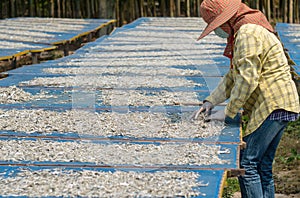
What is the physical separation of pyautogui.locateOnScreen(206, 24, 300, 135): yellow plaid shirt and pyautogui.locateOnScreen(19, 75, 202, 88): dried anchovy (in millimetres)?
2089

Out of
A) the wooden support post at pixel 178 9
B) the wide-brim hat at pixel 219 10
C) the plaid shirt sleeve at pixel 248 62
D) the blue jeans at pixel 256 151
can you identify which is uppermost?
the wide-brim hat at pixel 219 10

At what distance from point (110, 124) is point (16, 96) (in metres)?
1.38

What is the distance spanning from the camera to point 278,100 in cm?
374

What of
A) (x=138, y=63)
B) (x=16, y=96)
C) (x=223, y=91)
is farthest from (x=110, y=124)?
(x=138, y=63)

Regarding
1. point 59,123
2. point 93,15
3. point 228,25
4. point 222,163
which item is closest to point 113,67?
point 59,123

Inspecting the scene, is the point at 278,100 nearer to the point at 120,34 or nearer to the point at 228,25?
the point at 228,25

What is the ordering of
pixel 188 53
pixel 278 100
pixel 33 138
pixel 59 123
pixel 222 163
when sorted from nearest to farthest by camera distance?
1. pixel 222 163
2. pixel 278 100
3. pixel 33 138
4. pixel 59 123
5. pixel 188 53

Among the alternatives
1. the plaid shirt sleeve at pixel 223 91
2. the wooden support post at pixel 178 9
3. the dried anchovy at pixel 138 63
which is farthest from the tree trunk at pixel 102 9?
the plaid shirt sleeve at pixel 223 91

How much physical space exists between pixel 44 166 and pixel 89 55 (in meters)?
4.86

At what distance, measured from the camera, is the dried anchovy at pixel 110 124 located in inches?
162

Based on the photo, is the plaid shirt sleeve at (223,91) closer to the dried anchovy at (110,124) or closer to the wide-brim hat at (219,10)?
the dried anchovy at (110,124)

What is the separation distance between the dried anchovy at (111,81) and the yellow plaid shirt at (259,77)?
209 centimetres

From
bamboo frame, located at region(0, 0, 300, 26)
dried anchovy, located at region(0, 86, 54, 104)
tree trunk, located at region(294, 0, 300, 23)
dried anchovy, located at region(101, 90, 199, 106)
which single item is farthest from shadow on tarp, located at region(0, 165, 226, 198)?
tree trunk, located at region(294, 0, 300, 23)

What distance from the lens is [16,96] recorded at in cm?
540
